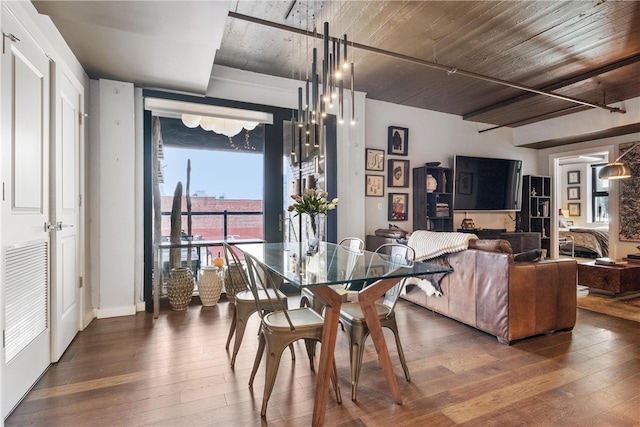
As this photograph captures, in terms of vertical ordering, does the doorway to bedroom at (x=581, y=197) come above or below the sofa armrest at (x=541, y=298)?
above

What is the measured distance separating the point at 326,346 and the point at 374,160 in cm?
371

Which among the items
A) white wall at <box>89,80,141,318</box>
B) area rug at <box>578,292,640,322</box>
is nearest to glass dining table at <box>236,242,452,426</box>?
white wall at <box>89,80,141,318</box>

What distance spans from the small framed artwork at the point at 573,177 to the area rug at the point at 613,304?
5.96 metres

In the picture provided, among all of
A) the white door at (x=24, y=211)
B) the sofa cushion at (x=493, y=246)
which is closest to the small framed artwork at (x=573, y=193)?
the sofa cushion at (x=493, y=246)

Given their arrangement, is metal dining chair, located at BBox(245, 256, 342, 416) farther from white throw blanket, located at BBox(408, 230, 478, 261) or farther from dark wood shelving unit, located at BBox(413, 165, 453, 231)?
dark wood shelving unit, located at BBox(413, 165, 453, 231)

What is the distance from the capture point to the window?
8.69m

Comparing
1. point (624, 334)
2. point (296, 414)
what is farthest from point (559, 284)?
point (296, 414)

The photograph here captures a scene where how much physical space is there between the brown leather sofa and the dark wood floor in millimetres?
134

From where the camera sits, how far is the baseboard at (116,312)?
332 cm

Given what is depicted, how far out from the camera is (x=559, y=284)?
2.88 m

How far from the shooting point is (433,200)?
5.26 metres

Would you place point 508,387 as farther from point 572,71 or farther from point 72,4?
point 572,71

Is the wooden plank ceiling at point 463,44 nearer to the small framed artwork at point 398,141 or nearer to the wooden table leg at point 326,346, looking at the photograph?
the small framed artwork at point 398,141

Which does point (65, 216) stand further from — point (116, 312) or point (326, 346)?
point (326, 346)
